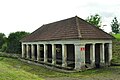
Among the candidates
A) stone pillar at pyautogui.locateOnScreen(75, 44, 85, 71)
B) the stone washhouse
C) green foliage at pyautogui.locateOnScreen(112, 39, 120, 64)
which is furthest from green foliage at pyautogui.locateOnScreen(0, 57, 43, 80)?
green foliage at pyautogui.locateOnScreen(112, 39, 120, 64)

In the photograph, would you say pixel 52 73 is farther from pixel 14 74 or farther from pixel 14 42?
pixel 14 42

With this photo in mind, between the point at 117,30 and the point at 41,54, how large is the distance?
54.4 metres

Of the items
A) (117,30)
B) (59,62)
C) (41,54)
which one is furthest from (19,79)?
(117,30)

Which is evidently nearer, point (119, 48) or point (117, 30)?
point (119, 48)

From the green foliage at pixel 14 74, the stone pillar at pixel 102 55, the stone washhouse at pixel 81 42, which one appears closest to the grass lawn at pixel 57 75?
the green foliage at pixel 14 74

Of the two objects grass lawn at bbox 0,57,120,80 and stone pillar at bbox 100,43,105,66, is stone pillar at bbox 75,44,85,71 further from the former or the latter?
stone pillar at bbox 100,43,105,66

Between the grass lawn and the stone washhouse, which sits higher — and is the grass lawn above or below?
below

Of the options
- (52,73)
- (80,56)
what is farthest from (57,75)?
(80,56)

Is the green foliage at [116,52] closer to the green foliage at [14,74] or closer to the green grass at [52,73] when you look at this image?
the green grass at [52,73]

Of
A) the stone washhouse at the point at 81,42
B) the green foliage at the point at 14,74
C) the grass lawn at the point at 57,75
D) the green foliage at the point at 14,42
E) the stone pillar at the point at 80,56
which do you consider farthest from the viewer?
the green foliage at the point at 14,42

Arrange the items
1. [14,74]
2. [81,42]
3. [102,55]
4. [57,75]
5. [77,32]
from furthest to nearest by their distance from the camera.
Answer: [102,55], [77,32], [81,42], [57,75], [14,74]

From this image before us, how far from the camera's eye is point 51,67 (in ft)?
104

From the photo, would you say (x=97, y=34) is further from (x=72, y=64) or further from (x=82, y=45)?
(x=72, y=64)

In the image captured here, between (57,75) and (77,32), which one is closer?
(57,75)
